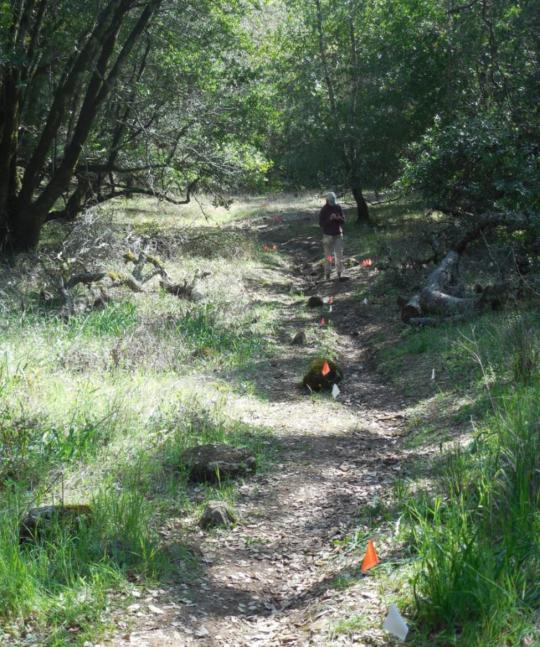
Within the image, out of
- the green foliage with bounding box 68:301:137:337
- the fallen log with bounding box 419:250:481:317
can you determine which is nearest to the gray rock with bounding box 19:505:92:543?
the green foliage with bounding box 68:301:137:337

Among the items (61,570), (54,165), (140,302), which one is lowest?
(61,570)

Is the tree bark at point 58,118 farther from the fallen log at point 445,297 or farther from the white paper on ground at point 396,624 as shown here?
the white paper on ground at point 396,624

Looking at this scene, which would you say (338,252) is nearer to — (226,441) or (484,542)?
(226,441)

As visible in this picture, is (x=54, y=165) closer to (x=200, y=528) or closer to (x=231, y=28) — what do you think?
(x=231, y=28)

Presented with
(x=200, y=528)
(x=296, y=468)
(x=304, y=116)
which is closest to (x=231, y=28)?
(x=304, y=116)

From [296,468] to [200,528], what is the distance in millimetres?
1427

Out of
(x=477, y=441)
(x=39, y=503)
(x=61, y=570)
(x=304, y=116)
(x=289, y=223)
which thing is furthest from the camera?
(x=289, y=223)

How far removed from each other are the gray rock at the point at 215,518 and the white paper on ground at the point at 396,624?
1.95 m

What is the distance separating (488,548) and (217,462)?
2822 mm

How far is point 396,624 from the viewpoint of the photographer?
3.32m

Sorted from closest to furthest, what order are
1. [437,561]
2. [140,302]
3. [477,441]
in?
[437,561], [477,441], [140,302]

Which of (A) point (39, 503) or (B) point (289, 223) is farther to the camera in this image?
(B) point (289, 223)

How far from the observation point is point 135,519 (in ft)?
14.9

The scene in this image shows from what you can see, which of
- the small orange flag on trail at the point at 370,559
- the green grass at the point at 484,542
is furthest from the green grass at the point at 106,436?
the green grass at the point at 484,542
